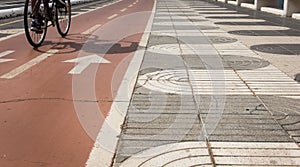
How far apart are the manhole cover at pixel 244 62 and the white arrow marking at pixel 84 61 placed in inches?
93.3

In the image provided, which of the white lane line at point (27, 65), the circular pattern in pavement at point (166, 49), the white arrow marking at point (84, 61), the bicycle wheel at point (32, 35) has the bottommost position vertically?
the circular pattern in pavement at point (166, 49)

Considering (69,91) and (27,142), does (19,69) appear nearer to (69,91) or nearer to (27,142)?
(69,91)

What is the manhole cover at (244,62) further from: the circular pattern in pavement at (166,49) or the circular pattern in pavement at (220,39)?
the circular pattern in pavement at (220,39)

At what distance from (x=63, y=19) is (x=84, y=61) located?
3.67 meters

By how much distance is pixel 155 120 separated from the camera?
4496 mm

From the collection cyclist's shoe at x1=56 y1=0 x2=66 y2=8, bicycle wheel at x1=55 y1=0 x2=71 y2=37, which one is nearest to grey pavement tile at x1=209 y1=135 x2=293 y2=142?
bicycle wheel at x1=55 y1=0 x2=71 y2=37

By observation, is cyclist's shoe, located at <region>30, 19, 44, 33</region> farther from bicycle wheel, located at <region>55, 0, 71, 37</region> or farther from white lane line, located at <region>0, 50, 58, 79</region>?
bicycle wheel, located at <region>55, 0, 71, 37</region>

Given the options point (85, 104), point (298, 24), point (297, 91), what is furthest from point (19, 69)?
point (298, 24)

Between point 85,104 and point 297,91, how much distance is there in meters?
2.91

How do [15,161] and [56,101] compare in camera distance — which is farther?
[56,101]

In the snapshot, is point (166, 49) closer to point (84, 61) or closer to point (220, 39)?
point (84, 61)

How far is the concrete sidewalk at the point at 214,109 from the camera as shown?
3.65 m

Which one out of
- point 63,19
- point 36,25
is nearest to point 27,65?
point 36,25

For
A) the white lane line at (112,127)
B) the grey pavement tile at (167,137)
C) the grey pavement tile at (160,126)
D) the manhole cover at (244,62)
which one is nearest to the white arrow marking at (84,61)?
the white lane line at (112,127)
